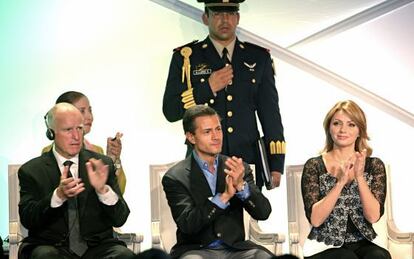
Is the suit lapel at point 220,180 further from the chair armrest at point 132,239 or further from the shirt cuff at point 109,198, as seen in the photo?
the chair armrest at point 132,239

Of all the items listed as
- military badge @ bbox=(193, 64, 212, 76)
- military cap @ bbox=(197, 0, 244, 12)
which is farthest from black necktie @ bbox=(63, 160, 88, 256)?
military cap @ bbox=(197, 0, 244, 12)

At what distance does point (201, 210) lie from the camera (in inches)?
223

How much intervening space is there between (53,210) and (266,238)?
4.19ft

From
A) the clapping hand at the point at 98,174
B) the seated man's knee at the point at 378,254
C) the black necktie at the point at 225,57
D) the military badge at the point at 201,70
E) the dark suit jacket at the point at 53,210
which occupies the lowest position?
the seated man's knee at the point at 378,254

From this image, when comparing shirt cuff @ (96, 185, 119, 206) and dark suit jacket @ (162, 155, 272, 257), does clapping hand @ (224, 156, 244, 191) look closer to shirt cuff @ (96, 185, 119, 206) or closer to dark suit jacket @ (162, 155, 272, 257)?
dark suit jacket @ (162, 155, 272, 257)

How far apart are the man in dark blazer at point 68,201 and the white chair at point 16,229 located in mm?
369

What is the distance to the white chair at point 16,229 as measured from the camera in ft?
20.3

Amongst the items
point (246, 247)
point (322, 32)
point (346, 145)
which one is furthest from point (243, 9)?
point (246, 247)

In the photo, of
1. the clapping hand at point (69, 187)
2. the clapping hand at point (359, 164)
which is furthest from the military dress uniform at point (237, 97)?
the clapping hand at point (69, 187)

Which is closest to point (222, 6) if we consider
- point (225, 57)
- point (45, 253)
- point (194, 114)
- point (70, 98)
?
point (225, 57)

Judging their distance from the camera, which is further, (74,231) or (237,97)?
(237,97)

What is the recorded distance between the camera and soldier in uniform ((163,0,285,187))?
21.2 ft

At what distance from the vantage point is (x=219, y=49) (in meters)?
6.58

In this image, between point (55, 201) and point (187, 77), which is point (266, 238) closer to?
point (187, 77)
